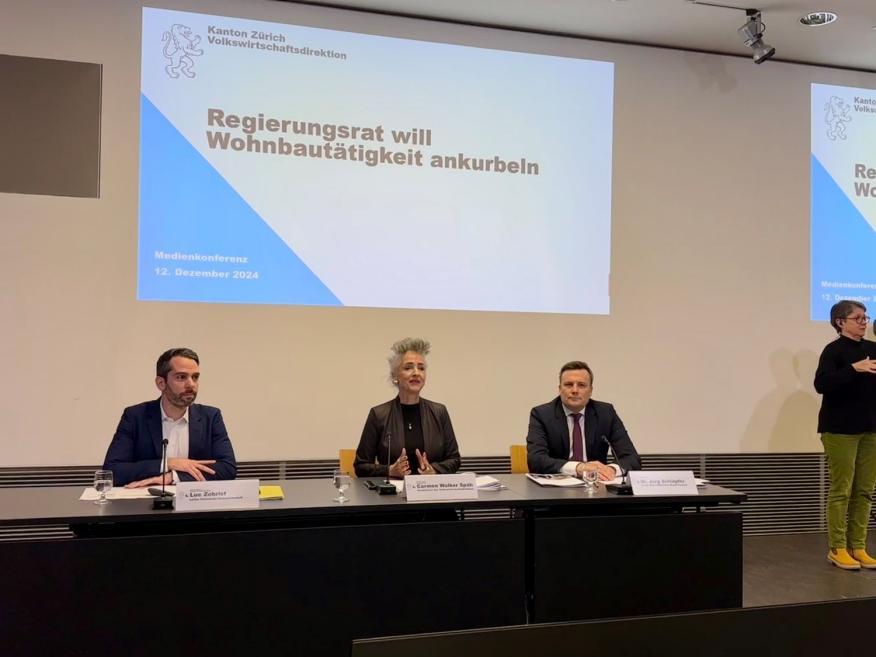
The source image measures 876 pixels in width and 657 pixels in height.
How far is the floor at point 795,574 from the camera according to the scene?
3.65 m

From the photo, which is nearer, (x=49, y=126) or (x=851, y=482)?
(x=49, y=126)

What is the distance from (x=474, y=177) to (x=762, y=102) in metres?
2.30

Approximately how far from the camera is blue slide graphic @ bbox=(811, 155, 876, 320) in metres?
5.18

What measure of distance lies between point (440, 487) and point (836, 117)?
4.61m

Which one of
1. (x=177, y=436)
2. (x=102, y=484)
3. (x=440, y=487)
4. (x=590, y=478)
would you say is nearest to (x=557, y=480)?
(x=590, y=478)

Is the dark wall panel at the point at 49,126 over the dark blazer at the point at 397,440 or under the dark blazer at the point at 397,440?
over

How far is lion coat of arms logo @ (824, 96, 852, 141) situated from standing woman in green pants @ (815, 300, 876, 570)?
5.83ft

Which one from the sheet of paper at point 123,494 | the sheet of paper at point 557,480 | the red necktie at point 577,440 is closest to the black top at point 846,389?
the red necktie at point 577,440

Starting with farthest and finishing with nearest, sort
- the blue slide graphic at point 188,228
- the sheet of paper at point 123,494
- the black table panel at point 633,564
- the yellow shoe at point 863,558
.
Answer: the yellow shoe at point 863,558
the blue slide graphic at point 188,228
the black table panel at point 633,564
the sheet of paper at point 123,494

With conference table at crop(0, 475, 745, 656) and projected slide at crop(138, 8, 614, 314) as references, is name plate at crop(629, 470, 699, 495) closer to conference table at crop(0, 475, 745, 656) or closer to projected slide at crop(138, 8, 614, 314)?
conference table at crop(0, 475, 745, 656)

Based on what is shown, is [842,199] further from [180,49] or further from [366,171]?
[180,49]

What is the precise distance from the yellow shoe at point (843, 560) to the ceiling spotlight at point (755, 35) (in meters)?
3.08

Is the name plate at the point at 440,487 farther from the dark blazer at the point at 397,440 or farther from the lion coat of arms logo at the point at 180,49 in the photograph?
the lion coat of arms logo at the point at 180,49

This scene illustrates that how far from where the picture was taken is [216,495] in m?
2.29
